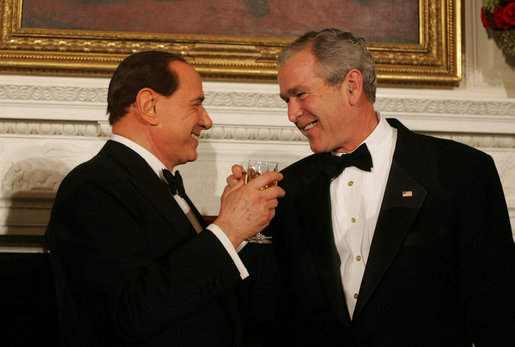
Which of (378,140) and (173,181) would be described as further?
(378,140)

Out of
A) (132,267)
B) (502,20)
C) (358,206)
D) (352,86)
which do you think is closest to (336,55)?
(352,86)

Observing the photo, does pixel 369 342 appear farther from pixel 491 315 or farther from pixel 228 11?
pixel 228 11

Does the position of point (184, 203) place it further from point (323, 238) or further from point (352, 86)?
point (352, 86)

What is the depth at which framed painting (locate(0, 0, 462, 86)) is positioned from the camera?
110 inches

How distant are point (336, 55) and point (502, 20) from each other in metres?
1.27

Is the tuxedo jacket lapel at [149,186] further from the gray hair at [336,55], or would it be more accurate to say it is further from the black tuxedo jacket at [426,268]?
the gray hair at [336,55]

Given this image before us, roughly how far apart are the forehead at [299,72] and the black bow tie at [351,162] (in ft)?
1.03

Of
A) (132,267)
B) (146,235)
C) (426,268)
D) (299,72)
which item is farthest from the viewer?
(299,72)

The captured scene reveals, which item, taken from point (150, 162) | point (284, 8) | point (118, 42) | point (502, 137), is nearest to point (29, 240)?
point (118, 42)

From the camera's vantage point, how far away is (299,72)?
2.08 metres

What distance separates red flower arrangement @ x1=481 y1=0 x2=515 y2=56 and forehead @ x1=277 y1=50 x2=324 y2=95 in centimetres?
134

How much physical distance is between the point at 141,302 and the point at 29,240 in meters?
1.63

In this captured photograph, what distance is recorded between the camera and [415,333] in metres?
1.76

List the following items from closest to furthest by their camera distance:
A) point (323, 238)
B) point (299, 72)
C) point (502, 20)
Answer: point (323, 238) → point (299, 72) → point (502, 20)
